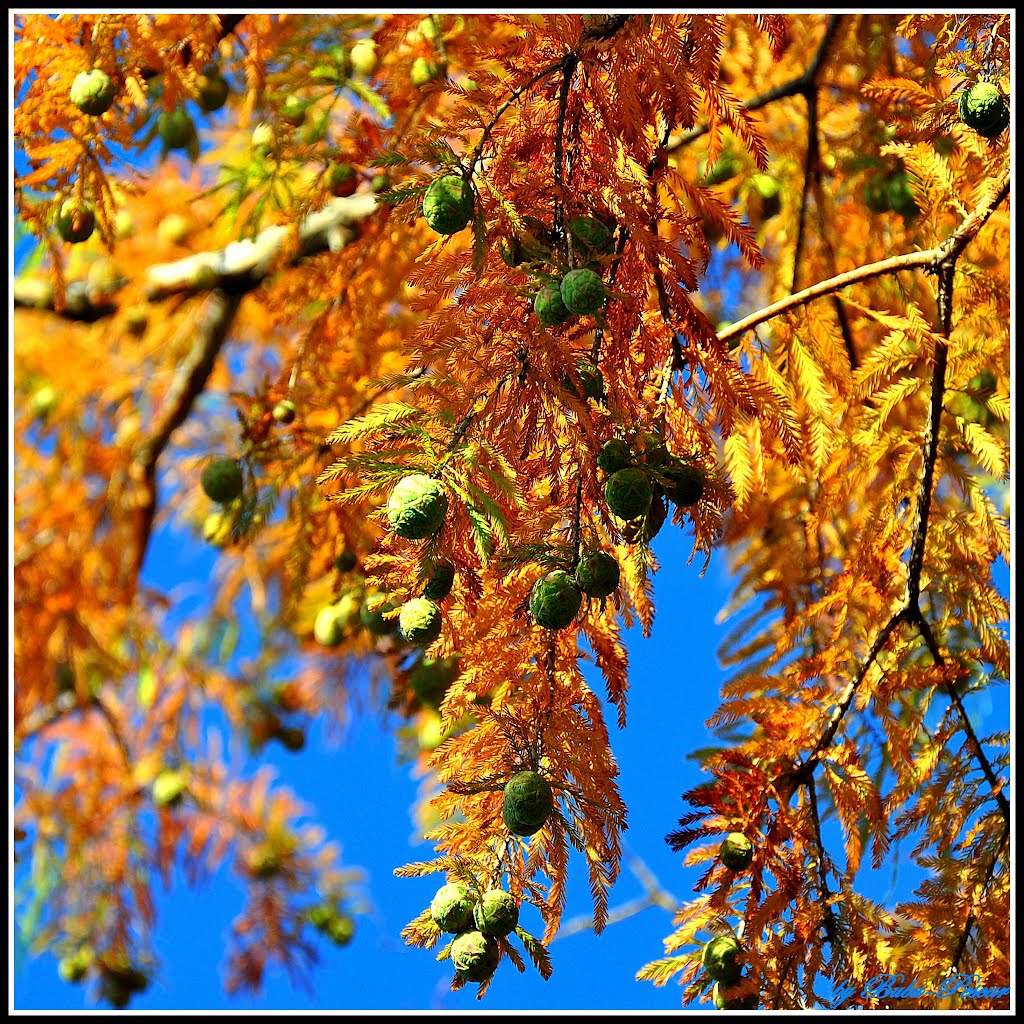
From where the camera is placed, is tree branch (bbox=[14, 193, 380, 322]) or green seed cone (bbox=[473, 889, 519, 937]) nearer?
green seed cone (bbox=[473, 889, 519, 937])

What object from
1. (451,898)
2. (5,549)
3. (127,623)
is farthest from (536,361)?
(127,623)

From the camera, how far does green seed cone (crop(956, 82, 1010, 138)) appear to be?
1.80m

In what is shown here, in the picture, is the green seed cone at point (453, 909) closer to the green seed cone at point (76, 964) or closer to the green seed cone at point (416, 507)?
the green seed cone at point (416, 507)

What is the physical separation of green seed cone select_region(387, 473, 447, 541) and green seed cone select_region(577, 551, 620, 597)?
187mm

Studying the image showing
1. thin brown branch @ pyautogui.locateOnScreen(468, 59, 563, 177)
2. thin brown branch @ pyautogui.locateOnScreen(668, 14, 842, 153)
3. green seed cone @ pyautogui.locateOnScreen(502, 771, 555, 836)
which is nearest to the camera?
green seed cone @ pyautogui.locateOnScreen(502, 771, 555, 836)

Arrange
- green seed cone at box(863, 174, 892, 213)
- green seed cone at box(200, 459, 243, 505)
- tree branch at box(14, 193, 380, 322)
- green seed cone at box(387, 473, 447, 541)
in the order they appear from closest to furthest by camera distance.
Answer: green seed cone at box(387, 473, 447, 541) < green seed cone at box(200, 459, 243, 505) < green seed cone at box(863, 174, 892, 213) < tree branch at box(14, 193, 380, 322)

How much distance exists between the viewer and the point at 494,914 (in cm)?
146

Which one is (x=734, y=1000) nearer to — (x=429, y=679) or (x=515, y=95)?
(x=429, y=679)

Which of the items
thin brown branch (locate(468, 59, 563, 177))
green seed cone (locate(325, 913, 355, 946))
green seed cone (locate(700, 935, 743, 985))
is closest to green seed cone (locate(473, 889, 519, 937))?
green seed cone (locate(700, 935, 743, 985))

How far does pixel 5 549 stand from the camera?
2268mm

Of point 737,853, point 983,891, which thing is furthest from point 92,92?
point 983,891

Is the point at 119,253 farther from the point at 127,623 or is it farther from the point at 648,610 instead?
the point at 648,610

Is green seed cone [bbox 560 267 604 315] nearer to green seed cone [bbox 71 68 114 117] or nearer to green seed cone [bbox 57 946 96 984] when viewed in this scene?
green seed cone [bbox 71 68 114 117]

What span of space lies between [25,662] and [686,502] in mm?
3129
